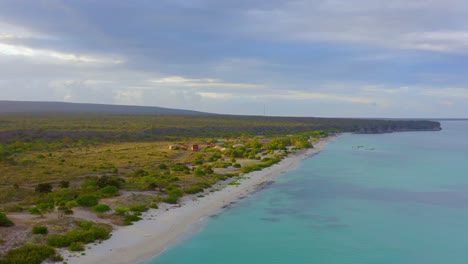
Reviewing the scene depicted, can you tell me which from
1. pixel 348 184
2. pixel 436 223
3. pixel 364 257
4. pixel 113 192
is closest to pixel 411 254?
pixel 364 257

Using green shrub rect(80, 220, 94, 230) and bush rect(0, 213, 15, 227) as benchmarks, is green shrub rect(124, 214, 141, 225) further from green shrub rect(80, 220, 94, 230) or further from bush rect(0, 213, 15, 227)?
bush rect(0, 213, 15, 227)

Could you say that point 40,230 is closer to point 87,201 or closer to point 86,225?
point 86,225

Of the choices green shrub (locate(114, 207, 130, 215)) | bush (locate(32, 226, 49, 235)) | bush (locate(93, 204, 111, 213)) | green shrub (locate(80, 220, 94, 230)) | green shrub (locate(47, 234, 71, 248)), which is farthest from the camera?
green shrub (locate(114, 207, 130, 215))

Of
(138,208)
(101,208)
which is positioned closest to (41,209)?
(101,208)

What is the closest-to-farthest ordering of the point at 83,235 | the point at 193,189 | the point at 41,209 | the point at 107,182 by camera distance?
the point at 83,235 < the point at 41,209 < the point at 107,182 < the point at 193,189

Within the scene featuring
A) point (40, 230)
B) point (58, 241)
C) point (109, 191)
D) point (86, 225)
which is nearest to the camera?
point (58, 241)

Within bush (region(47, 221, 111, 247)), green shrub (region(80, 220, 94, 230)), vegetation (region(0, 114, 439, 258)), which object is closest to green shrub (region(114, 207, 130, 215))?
vegetation (region(0, 114, 439, 258))
